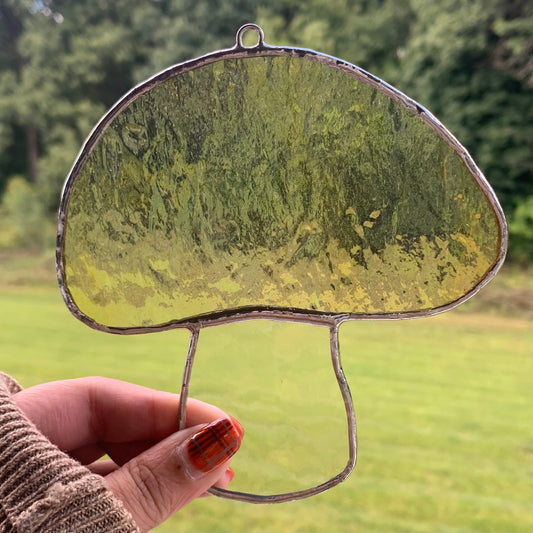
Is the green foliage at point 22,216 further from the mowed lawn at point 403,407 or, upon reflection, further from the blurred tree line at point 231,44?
the mowed lawn at point 403,407

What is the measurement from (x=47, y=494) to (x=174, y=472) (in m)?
0.12

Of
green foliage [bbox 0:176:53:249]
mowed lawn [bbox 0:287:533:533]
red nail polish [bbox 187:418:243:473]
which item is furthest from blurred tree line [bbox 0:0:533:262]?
red nail polish [bbox 187:418:243:473]

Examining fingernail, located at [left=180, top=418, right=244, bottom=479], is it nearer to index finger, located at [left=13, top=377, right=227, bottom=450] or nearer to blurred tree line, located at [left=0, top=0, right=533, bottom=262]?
index finger, located at [left=13, top=377, right=227, bottom=450]

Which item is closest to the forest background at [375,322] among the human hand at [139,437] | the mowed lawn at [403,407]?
the mowed lawn at [403,407]

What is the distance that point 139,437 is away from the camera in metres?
0.60

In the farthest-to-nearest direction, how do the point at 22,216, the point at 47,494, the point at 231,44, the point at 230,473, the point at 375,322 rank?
the point at 22,216, the point at 231,44, the point at 375,322, the point at 230,473, the point at 47,494

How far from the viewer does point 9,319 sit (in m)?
1.58

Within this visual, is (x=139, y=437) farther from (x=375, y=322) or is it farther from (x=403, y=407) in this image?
(x=403, y=407)

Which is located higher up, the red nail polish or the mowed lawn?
the red nail polish

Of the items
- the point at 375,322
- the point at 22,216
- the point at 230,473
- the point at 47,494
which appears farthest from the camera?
the point at 22,216

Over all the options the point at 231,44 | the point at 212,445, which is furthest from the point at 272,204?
the point at 231,44

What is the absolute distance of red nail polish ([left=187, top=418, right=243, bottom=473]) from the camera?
501mm

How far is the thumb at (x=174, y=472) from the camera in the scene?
1.58 feet

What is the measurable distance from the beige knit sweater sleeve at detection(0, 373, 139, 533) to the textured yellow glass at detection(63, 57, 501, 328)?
0.13 meters
